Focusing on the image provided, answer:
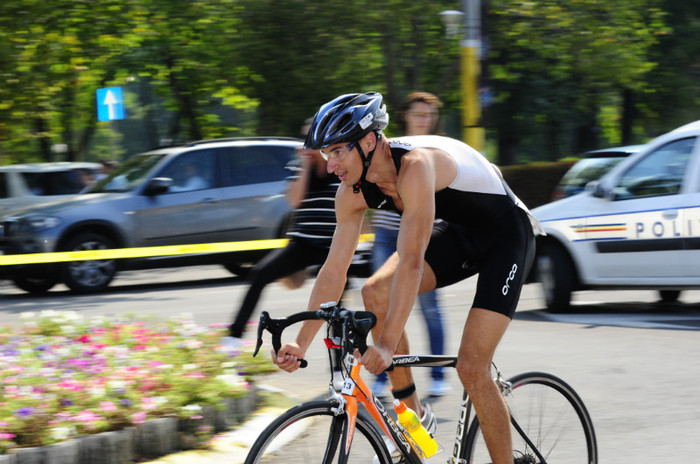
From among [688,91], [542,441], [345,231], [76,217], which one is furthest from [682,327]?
[688,91]

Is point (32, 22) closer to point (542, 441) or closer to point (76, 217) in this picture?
point (76, 217)

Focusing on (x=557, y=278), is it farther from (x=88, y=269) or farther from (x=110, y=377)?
(x=88, y=269)

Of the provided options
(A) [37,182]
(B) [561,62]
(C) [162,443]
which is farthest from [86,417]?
(B) [561,62]

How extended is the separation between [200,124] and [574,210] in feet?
59.5

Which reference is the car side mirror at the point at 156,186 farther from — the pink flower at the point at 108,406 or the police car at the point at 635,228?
the pink flower at the point at 108,406

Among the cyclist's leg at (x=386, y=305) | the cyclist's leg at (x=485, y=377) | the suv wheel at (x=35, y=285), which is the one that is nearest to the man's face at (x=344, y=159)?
the cyclist's leg at (x=386, y=305)

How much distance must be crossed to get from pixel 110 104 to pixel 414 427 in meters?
16.5

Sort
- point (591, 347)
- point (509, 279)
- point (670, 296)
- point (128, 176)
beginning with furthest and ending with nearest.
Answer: point (128, 176)
point (670, 296)
point (591, 347)
point (509, 279)

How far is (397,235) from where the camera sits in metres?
6.16

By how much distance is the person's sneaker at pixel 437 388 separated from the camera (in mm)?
6312

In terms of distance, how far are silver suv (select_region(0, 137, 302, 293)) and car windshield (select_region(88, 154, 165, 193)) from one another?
0.02m

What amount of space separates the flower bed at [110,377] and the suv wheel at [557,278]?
14.0ft

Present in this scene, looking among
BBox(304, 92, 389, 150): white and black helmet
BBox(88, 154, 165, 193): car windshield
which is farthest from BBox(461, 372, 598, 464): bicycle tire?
BBox(88, 154, 165, 193): car windshield

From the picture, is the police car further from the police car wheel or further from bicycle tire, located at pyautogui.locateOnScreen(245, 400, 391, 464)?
bicycle tire, located at pyautogui.locateOnScreen(245, 400, 391, 464)
